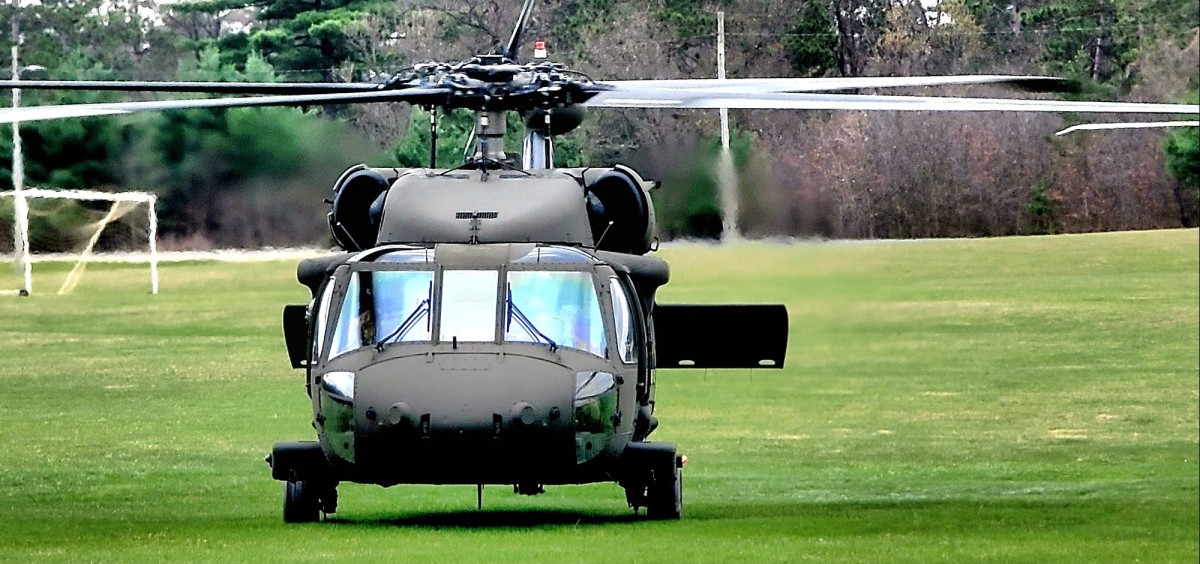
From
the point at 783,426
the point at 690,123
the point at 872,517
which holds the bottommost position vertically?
the point at 783,426

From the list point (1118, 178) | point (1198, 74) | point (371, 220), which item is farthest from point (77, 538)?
point (1118, 178)

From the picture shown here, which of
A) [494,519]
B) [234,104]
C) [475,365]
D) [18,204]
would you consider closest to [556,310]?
[475,365]

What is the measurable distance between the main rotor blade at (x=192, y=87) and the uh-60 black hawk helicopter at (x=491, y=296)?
21mm

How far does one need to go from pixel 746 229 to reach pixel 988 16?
23.6ft

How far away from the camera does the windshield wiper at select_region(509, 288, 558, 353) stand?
13.5 m

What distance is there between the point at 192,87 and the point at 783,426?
13.8 meters

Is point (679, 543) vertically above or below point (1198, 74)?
below

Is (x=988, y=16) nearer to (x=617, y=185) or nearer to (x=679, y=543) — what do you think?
(x=617, y=185)

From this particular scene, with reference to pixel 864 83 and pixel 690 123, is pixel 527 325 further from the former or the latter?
pixel 690 123

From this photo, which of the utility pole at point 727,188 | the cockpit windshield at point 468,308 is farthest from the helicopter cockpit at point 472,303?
the utility pole at point 727,188

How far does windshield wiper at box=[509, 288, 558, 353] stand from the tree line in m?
3.29

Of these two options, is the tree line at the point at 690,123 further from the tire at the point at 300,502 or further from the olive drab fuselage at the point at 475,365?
the tire at the point at 300,502

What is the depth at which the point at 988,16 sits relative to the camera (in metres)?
22.7

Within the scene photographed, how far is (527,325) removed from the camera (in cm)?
1352
